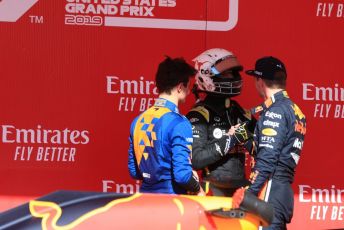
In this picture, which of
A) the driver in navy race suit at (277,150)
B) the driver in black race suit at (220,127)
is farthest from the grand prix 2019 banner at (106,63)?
the driver in navy race suit at (277,150)

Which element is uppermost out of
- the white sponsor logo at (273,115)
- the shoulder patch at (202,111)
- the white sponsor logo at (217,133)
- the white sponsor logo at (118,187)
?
the white sponsor logo at (273,115)

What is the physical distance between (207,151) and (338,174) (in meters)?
1.98

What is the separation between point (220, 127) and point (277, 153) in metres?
0.75

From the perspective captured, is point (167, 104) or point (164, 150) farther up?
point (167, 104)

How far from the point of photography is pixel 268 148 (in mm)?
4695

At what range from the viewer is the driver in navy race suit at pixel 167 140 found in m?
4.57

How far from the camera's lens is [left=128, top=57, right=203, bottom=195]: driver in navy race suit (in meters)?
4.57

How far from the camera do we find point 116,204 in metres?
3.63

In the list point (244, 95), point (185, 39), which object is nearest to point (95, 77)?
point (185, 39)

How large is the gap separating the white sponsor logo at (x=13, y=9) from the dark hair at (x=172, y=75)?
2.14m

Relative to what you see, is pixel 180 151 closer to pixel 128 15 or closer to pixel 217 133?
pixel 217 133

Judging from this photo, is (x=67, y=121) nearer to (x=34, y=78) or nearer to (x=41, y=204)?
(x=34, y=78)

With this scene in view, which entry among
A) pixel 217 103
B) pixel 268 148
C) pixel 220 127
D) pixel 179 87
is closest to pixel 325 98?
pixel 217 103

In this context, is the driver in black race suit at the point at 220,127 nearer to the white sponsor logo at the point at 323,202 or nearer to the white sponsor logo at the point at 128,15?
the white sponsor logo at the point at 128,15
